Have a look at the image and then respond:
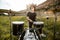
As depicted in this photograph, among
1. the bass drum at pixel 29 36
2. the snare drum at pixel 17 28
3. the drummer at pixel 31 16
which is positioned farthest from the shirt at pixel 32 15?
the bass drum at pixel 29 36

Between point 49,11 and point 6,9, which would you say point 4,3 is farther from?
point 49,11

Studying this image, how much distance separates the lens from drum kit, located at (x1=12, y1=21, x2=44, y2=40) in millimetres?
1253

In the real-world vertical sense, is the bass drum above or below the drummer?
below

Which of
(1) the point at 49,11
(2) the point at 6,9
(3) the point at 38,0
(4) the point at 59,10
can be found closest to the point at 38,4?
(3) the point at 38,0

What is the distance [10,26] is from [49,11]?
21.0 inches

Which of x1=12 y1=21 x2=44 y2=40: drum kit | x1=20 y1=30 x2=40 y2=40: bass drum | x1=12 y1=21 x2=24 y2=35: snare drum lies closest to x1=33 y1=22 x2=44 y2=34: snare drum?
x1=12 y1=21 x2=44 y2=40: drum kit

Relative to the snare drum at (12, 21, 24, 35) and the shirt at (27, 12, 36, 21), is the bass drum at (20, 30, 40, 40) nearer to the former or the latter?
the snare drum at (12, 21, 24, 35)

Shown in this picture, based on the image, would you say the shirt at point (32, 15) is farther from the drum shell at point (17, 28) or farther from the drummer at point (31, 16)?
the drum shell at point (17, 28)

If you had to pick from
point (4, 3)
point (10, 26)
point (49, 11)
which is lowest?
point (10, 26)

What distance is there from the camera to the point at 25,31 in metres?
1.34

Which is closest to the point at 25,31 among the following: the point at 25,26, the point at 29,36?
the point at 29,36

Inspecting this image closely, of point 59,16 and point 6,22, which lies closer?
point 6,22

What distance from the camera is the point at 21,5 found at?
1735 mm

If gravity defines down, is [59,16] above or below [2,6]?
below
